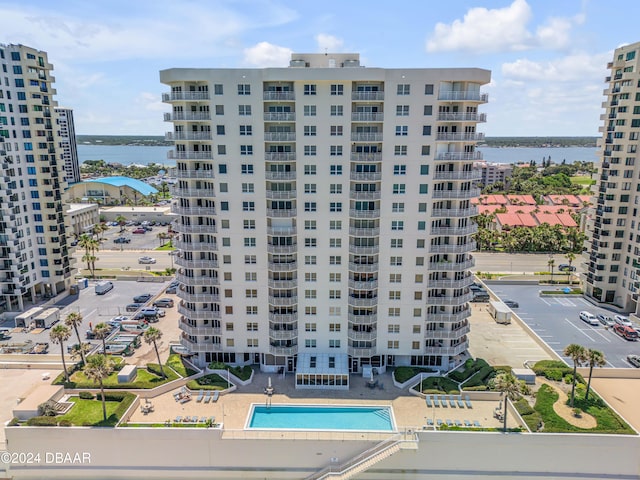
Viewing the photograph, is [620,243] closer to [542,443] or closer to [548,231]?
[548,231]

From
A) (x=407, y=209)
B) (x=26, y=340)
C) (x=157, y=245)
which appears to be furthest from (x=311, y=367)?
(x=157, y=245)

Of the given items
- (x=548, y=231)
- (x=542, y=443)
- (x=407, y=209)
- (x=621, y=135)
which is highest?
(x=621, y=135)

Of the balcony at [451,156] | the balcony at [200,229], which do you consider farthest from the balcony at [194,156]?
the balcony at [451,156]

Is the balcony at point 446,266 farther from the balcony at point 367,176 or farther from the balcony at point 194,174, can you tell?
the balcony at point 194,174

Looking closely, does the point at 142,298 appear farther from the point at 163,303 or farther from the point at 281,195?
the point at 281,195

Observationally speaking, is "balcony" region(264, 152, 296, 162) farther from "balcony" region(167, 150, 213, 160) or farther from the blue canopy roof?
the blue canopy roof

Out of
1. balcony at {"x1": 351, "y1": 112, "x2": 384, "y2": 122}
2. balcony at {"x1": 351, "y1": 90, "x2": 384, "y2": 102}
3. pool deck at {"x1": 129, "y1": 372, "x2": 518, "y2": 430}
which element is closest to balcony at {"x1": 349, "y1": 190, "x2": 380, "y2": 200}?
balcony at {"x1": 351, "y1": 112, "x2": 384, "y2": 122}
